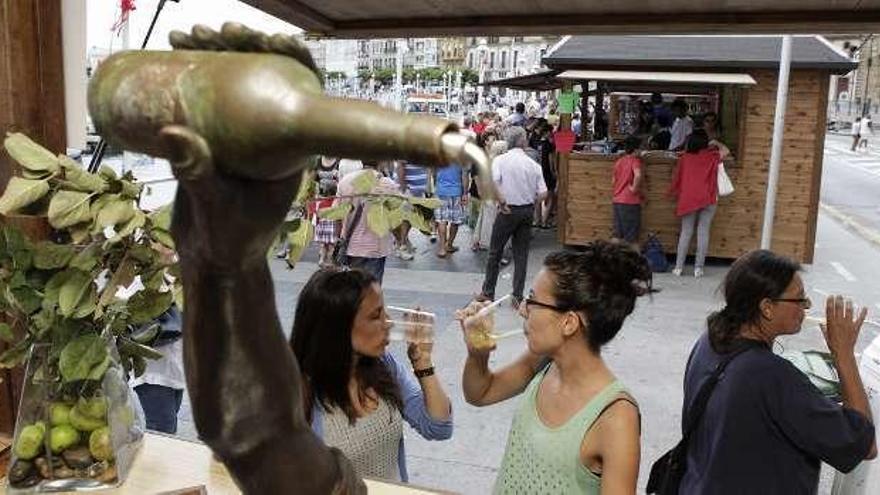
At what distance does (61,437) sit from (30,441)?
6 cm

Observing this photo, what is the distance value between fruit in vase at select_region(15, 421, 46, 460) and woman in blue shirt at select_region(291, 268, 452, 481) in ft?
2.15

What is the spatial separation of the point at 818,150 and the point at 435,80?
5103 cm

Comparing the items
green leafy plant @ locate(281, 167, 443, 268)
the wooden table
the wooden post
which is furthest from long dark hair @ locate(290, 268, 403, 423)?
the wooden post

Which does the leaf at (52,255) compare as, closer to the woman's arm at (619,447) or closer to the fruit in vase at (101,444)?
the fruit in vase at (101,444)

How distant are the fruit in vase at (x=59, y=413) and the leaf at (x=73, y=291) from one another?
36 centimetres

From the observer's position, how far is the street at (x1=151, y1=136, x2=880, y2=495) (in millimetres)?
4473

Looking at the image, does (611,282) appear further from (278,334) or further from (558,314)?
(278,334)

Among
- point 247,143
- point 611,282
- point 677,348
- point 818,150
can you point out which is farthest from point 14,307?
point 818,150

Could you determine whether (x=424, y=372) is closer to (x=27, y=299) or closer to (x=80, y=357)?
(x=80, y=357)

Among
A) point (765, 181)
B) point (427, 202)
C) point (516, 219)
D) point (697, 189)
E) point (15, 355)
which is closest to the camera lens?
point (427, 202)

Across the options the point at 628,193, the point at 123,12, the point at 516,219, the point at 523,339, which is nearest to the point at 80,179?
the point at 123,12

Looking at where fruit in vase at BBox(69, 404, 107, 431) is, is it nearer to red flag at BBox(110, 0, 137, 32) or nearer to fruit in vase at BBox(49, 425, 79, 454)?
fruit in vase at BBox(49, 425, 79, 454)

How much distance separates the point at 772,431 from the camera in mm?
2312

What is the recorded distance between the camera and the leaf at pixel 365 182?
162cm
